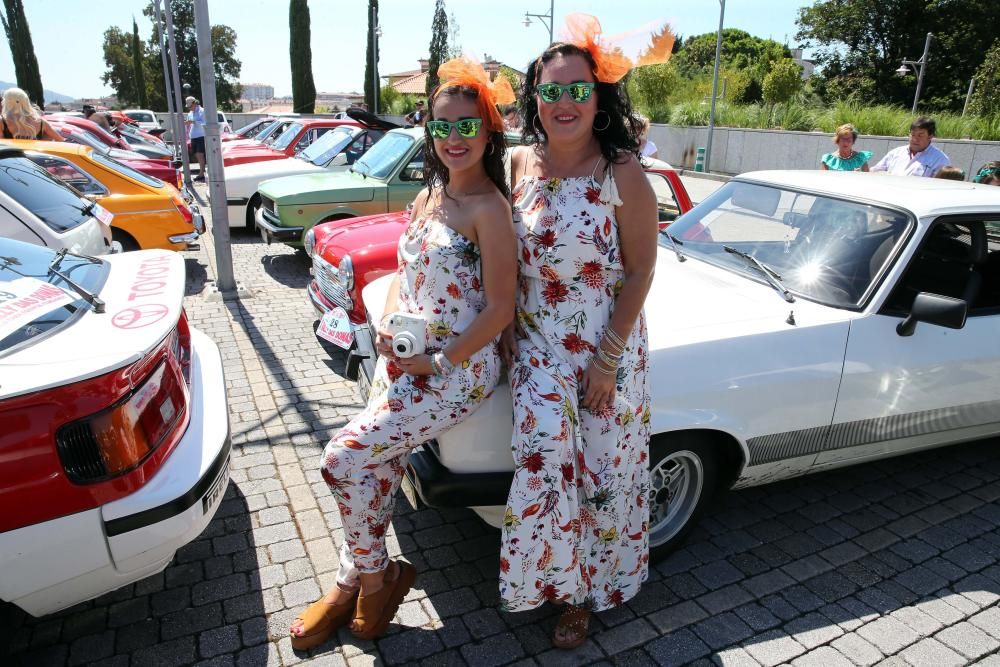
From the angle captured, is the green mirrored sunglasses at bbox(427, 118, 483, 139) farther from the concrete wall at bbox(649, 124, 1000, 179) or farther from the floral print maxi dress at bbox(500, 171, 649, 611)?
the concrete wall at bbox(649, 124, 1000, 179)

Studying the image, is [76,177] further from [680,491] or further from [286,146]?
[680,491]

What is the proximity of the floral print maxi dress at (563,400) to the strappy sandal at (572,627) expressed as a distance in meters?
0.13

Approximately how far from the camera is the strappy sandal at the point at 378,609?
8.35 ft

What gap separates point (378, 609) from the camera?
8.43ft

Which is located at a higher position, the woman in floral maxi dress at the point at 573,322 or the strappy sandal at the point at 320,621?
the woman in floral maxi dress at the point at 573,322

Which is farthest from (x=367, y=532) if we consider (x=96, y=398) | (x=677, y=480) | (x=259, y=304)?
(x=259, y=304)

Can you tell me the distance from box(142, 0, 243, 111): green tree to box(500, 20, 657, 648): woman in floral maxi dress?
56819 millimetres

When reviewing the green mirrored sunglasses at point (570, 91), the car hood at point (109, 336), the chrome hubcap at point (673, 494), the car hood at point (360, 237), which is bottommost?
the chrome hubcap at point (673, 494)

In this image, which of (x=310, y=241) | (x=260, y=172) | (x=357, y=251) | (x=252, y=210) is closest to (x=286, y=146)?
(x=252, y=210)

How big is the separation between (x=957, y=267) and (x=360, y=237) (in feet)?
12.6

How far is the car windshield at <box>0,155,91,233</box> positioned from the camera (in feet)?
17.0

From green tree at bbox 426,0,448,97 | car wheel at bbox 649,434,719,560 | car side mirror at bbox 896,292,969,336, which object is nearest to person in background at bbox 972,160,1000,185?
car side mirror at bbox 896,292,969,336

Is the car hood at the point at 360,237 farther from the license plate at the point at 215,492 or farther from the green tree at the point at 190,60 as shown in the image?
the green tree at the point at 190,60

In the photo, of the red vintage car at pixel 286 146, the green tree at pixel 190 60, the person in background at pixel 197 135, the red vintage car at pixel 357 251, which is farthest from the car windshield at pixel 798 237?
the green tree at pixel 190 60
